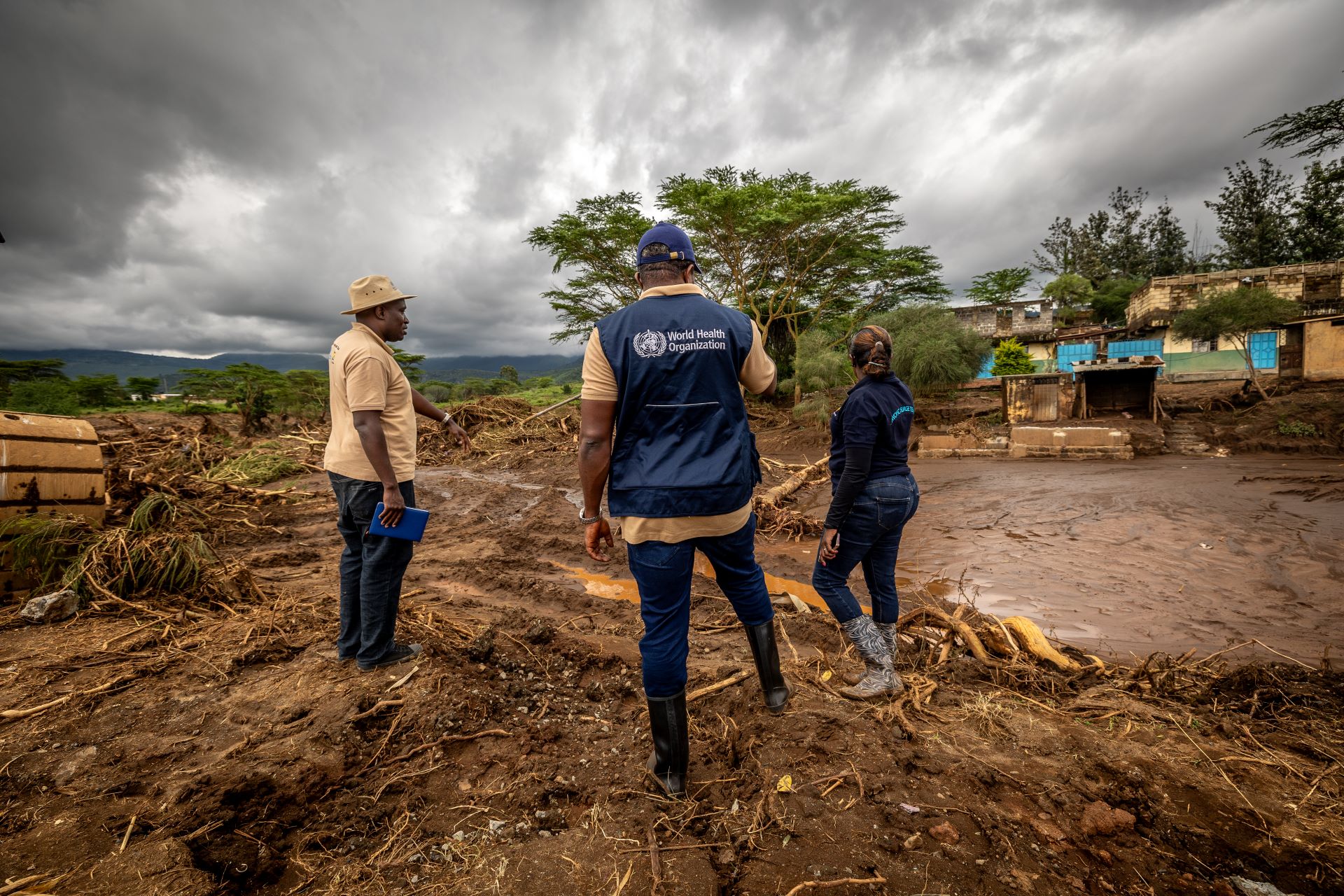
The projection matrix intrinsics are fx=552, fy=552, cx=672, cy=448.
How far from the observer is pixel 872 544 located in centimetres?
275

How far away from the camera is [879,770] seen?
1.96 meters

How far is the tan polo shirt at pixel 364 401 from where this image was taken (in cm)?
259

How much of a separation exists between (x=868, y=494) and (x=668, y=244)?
1513 mm

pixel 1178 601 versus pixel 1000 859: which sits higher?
pixel 1000 859

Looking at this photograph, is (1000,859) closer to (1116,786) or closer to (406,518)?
(1116,786)

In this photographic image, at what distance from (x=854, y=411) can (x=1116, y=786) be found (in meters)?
1.65

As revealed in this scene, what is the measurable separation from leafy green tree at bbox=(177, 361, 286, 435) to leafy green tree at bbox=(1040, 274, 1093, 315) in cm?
4112

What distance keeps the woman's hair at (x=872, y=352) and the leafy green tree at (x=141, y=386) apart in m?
28.3

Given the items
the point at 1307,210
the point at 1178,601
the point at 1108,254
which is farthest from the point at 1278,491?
the point at 1108,254

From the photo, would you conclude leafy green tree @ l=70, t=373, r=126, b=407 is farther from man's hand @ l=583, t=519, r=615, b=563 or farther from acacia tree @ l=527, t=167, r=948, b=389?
man's hand @ l=583, t=519, r=615, b=563

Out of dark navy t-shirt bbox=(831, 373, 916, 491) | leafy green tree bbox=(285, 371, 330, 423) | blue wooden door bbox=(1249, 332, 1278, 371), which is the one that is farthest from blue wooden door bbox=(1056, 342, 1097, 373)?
→ leafy green tree bbox=(285, 371, 330, 423)

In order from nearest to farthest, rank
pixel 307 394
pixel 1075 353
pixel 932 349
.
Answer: pixel 932 349 → pixel 307 394 → pixel 1075 353

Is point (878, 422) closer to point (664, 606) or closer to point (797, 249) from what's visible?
point (664, 606)

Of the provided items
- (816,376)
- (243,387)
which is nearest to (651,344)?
(816,376)
